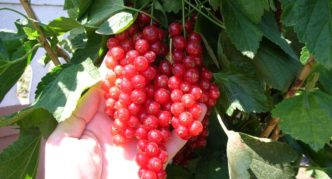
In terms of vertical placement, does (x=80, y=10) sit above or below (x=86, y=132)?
above

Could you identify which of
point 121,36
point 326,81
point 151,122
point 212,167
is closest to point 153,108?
point 151,122

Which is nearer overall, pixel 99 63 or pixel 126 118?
pixel 126 118

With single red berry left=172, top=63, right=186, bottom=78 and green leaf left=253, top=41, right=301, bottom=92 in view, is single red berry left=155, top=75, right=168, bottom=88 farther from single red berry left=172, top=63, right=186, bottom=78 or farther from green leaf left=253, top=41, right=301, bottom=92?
green leaf left=253, top=41, right=301, bottom=92

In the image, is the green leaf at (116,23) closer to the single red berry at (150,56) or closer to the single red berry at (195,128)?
the single red berry at (150,56)

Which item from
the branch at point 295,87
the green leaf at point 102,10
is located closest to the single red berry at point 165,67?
the green leaf at point 102,10

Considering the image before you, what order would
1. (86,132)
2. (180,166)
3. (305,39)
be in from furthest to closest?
(180,166), (86,132), (305,39)

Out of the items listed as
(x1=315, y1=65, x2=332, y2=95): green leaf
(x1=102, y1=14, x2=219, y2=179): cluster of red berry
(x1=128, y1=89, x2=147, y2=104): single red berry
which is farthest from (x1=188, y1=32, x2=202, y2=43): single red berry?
(x1=315, y1=65, x2=332, y2=95): green leaf

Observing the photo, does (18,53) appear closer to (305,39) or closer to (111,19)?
(111,19)

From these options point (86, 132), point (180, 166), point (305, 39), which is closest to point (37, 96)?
point (86, 132)
